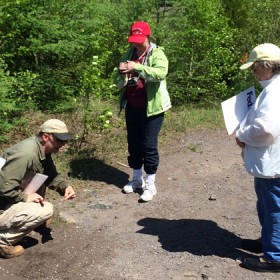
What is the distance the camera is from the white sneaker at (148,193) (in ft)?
17.8

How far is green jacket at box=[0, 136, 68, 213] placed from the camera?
404 cm

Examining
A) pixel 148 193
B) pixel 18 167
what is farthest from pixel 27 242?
pixel 148 193

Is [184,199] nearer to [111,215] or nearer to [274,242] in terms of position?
[111,215]

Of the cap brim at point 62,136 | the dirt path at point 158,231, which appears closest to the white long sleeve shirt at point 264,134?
the dirt path at point 158,231

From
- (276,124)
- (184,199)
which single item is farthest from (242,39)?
(276,124)

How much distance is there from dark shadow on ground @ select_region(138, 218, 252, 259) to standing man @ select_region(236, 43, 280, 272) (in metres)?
0.55

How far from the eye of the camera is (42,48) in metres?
7.17

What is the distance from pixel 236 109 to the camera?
4004mm

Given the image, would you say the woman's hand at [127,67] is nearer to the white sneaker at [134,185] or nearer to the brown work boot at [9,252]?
the white sneaker at [134,185]

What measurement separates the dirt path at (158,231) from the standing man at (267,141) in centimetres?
41

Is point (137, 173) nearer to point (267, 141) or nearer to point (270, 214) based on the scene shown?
point (270, 214)

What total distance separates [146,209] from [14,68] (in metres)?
3.75

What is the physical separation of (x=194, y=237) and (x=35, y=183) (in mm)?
1596

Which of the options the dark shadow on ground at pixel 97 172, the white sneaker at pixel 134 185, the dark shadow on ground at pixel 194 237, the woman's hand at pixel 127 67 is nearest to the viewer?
the dark shadow on ground at pixel 194 237
